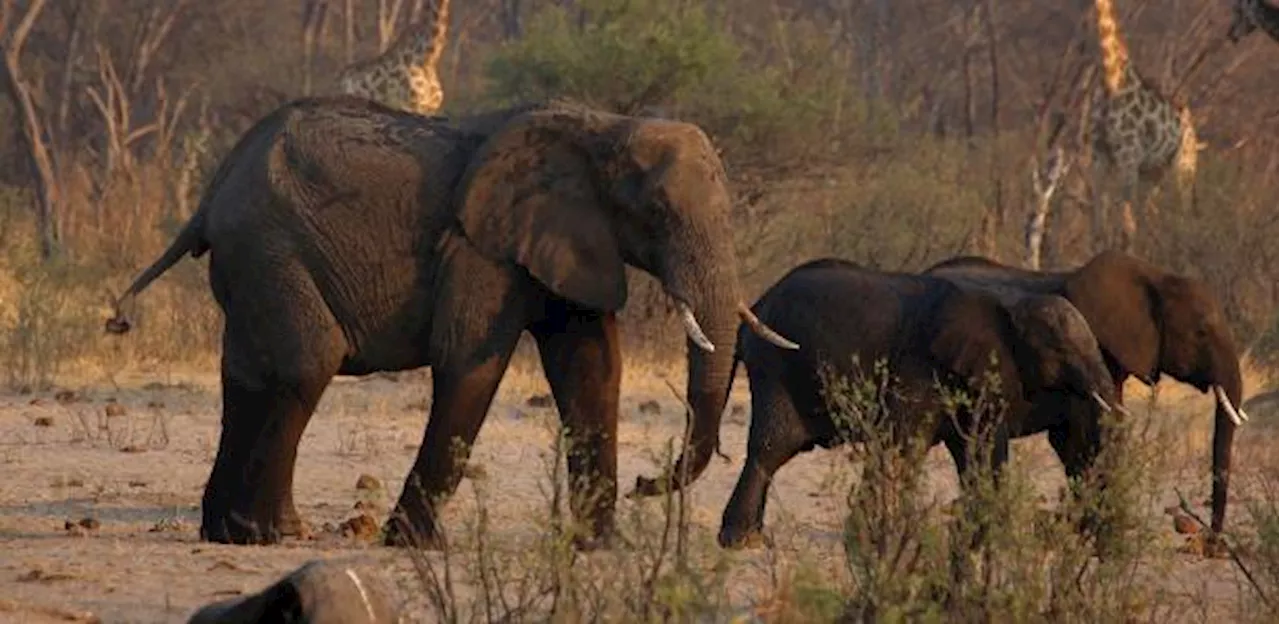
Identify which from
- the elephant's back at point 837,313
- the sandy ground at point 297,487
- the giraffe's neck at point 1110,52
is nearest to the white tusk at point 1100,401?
the sandy ground at point 297,487

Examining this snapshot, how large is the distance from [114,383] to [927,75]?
22630mm

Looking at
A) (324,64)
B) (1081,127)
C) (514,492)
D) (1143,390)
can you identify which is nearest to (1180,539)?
(514,492)

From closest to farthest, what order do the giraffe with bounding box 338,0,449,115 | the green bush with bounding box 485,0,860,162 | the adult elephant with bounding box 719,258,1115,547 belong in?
1. the adult elephant with bounding box 719,258,1115,547
2. the green bush with bounding box 485,0,860,162
3. the giraffe with bounding box 338,0,449,115

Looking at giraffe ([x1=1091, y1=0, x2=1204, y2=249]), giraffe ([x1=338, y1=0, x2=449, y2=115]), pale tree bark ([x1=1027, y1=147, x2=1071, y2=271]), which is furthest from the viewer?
giraffe ([x1=1091, y1=0, x2=1204, y2=249])

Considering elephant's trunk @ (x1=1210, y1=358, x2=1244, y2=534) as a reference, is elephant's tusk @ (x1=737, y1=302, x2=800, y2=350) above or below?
above

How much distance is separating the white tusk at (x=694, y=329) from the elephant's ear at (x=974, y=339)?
116 centimetres

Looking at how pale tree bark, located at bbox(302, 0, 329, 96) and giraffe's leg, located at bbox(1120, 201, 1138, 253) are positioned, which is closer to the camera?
giraffe's leg, located at bbox(1120, 201, 1138, 253)

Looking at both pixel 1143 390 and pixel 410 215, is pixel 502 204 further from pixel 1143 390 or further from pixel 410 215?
pixel 1143 390

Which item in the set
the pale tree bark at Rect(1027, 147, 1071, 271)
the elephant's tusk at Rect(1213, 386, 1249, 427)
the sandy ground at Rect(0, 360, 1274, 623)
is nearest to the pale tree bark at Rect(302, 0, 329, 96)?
the pale tree bark at Rect(1027, 147, 1071, 271)

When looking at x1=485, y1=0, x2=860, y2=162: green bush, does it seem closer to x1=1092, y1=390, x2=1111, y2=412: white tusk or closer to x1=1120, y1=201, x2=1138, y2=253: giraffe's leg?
x1=1120, y1=201, x2=1138, y2=253: giraffe's leg

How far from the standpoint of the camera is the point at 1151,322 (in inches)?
445

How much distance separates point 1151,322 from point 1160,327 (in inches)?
1.9

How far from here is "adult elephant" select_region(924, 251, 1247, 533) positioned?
442 inches

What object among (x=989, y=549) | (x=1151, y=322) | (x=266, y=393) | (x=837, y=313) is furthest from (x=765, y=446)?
(x=989, y=549)
